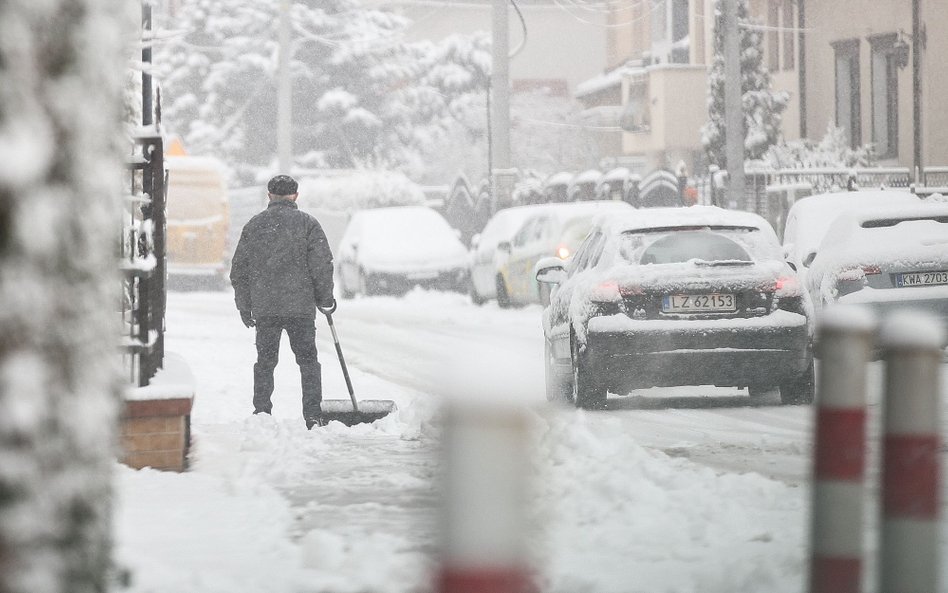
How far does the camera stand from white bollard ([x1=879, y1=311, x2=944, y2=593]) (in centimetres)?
338

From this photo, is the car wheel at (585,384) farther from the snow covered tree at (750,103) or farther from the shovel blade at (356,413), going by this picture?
the snow covered tree at (750,103)

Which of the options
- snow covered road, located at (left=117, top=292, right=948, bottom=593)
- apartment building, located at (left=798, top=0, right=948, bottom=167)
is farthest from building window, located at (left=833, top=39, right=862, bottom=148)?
snow covered road, located at (left=117, top=292, right=948, bottom=593)

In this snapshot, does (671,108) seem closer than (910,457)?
No

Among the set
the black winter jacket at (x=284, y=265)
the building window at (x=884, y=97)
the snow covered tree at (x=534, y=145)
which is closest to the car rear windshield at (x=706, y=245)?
the black winter jacket at (x=284, y=265)

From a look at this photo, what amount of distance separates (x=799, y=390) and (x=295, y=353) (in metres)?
3.66

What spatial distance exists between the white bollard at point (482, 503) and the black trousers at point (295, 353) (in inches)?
319

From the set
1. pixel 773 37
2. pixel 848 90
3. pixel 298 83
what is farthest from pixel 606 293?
pixel 298 83

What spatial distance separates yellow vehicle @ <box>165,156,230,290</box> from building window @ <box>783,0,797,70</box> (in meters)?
14.3

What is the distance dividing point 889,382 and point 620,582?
78.0 inches

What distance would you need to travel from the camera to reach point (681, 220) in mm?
12016

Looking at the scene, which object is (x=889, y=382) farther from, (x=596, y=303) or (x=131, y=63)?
(x=596, y=303)

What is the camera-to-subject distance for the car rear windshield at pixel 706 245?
11.9 meters

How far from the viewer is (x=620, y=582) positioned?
5250mm

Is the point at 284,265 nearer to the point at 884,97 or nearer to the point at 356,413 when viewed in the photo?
the point at 356,413
